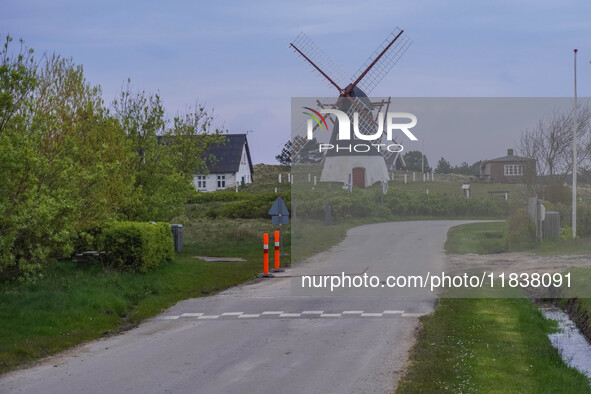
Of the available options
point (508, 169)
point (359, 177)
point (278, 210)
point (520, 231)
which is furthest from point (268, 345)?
point (508, 169)

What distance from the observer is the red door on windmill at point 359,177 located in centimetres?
1939

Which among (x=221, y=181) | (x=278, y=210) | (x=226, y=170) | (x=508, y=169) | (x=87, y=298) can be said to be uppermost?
(x=226, y=170)

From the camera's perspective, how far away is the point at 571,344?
43.7 ft

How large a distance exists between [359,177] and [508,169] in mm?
6116

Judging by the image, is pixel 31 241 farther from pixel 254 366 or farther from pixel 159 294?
pixel 254 366

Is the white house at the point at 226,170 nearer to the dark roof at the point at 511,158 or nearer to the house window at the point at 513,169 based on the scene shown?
the house window at the point at 513,169

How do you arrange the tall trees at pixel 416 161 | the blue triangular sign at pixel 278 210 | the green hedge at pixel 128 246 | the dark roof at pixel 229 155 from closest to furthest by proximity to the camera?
the tall trees at pixel 416 161
the green hedge at pixel 128 246
the blue triangular sign at pixel 278 210
the dark roof at pixel 229 155

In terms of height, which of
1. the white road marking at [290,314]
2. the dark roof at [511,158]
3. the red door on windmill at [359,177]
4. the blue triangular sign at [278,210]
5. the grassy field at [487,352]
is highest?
the dark roof at [511,158]

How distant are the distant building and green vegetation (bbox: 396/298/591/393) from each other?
4.73 m

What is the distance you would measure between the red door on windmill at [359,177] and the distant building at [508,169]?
10.1ft

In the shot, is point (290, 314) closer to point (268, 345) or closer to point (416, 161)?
point (268, 345)

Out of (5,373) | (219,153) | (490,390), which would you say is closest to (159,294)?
(5,373)

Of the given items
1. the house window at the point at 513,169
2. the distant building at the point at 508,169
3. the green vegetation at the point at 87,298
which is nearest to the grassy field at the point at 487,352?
the distant building at the point at 508,169

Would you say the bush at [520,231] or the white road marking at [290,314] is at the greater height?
the bush at [520,231]
